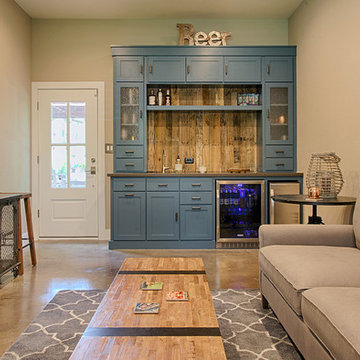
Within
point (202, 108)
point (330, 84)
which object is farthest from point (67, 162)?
point (330, 84)

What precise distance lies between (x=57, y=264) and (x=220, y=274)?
5.60 ft

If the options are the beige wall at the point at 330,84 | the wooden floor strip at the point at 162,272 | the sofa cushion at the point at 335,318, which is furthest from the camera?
the beige wall at the point at 330,84

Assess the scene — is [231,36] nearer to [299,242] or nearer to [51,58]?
[51,58]

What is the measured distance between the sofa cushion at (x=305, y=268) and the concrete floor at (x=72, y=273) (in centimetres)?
91

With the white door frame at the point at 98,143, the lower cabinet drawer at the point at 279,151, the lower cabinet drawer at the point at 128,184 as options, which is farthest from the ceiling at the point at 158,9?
the lower cabinet drawer at the point at 128,184

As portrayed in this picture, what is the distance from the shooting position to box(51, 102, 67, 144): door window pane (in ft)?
16.8

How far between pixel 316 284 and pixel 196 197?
9.26ft

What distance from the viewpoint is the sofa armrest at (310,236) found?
250cm

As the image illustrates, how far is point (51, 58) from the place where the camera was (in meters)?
5.09

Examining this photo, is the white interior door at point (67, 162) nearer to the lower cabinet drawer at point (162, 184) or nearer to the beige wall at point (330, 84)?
the lower cabinet drawer at point (162, 184)

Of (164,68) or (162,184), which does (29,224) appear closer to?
(162,184)

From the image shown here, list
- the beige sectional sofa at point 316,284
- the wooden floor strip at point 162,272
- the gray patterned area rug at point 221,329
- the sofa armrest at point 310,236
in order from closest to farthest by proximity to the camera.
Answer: the beige sectional sofa at point 316,284 → the gray patterned area rug at point 221,329 → the wooden floor strip at point 162,272 → the sofa armrest at point 310,236

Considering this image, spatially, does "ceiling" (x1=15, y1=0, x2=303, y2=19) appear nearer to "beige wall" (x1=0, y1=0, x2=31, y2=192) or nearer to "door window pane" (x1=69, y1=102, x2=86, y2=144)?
"beige wall" (x1=0, y1=0, x2=31, y2=192)

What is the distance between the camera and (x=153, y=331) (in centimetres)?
144
